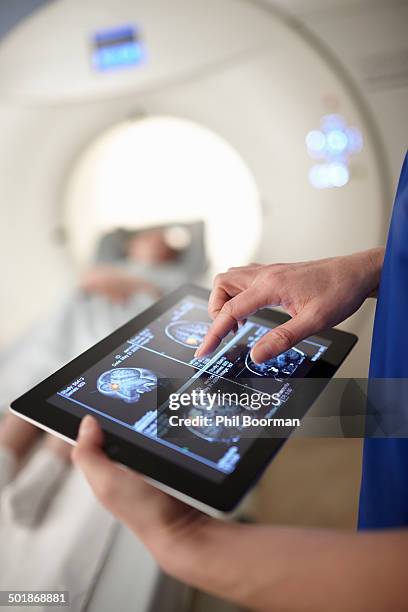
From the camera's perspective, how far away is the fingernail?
53 cm

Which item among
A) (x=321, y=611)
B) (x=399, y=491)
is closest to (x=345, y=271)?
(x=399, y=491)

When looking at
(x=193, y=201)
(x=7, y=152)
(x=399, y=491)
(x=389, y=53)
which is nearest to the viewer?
(x=399, y=491)

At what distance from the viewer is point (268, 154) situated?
1.22 m

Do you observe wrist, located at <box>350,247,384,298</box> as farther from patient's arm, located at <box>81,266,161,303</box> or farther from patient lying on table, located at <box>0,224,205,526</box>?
patient's arm, located at <box>81,266,161,303</box>

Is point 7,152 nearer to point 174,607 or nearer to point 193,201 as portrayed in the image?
point 193,201

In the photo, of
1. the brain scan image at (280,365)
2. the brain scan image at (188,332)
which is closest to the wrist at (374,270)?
the brain scan image at (280,365)

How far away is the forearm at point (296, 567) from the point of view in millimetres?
426

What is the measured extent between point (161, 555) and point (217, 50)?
1097mm

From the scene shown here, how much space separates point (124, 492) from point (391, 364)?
0.33 metres

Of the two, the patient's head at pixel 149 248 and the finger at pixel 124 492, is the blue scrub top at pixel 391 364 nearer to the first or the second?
the finger at pixel 124 492

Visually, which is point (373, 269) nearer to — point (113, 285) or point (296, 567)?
point (296, 567)

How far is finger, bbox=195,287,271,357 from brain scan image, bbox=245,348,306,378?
49 mm

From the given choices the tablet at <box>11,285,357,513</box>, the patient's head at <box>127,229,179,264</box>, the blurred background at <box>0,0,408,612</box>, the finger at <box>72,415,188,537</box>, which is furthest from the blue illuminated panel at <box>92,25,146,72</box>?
the finger at <box>72,415,188,537</box>

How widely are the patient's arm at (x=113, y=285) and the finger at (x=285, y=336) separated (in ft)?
2.82
